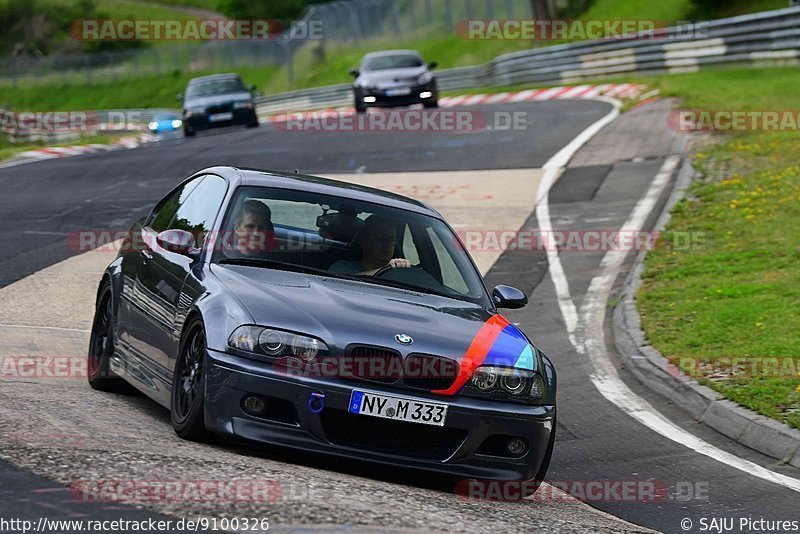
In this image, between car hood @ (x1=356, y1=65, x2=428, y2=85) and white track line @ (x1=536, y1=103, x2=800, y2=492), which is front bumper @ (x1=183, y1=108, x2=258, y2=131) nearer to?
car hood @ (x1=356, y1=65, x2=428, y2=85)

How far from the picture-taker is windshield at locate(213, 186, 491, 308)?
768 centimetres

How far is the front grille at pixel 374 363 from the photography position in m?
6.50

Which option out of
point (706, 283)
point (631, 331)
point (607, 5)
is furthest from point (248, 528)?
point (607, 5)

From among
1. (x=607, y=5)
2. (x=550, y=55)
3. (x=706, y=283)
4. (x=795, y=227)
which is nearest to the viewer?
(x=706, y=283)

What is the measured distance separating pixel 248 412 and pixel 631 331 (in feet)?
20.6

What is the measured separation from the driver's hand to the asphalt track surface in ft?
4.38

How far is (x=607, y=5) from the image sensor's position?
51.7 m

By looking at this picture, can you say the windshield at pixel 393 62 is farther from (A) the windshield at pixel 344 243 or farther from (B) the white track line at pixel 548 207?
(A) the windshield at pixel 344 243

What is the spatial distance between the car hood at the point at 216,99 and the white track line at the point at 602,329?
532 inches

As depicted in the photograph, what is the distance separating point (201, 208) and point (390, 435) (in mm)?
2363

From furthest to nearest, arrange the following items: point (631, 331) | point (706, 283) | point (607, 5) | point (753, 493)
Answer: point (607, 5) → point (706, 283) → point (631, 331) → point (753, 493)

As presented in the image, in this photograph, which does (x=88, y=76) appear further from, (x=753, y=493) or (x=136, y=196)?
(x=753, y=493)

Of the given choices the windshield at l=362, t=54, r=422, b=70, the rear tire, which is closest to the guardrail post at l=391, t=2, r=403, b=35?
the windshield at l=362, t=54, r=422, b=70

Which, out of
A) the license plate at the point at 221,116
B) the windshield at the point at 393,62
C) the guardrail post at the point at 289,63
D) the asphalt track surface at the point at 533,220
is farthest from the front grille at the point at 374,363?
the guardrail post at the point at 289,63
